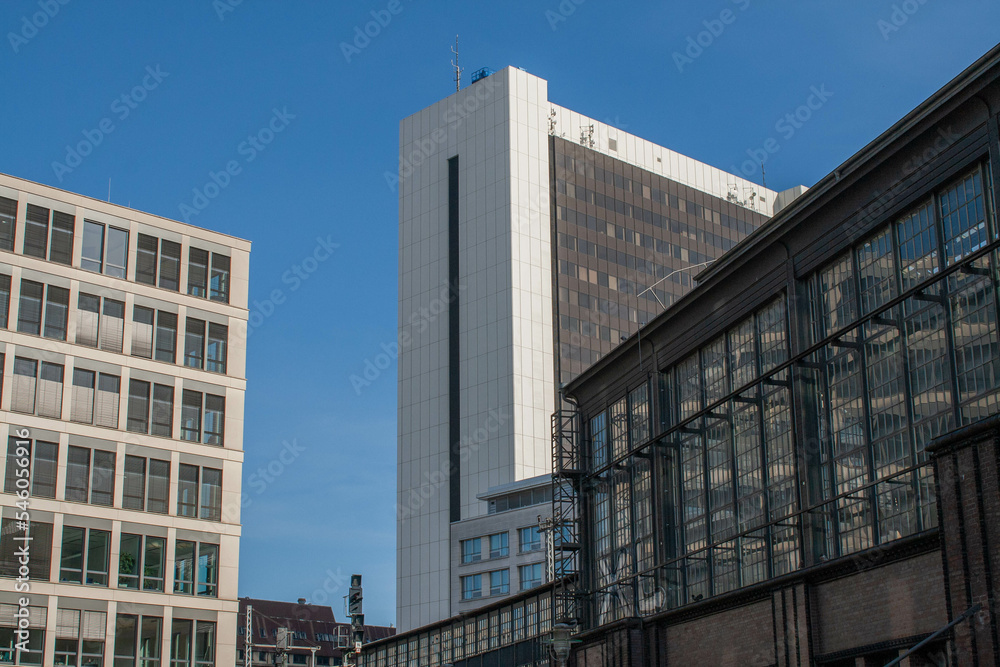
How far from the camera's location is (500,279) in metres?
120

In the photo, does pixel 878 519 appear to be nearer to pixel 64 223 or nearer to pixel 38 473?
pixel 38 473

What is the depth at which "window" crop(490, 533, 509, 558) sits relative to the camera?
105 meters

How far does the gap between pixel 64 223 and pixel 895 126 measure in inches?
1397

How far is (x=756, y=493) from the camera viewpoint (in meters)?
34.4

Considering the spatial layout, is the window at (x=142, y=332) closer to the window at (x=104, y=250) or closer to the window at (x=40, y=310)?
the window at (x=104, y=250)

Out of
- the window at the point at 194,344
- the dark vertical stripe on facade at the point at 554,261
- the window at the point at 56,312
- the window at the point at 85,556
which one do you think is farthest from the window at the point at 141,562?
the dark vertical stripe on facade at the point at 554,261

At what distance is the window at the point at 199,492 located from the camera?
51.0 metres

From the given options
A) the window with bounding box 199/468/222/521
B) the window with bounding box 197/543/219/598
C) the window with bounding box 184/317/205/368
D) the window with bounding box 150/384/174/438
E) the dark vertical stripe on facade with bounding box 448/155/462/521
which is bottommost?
the window with bounding box 197/543/219/598

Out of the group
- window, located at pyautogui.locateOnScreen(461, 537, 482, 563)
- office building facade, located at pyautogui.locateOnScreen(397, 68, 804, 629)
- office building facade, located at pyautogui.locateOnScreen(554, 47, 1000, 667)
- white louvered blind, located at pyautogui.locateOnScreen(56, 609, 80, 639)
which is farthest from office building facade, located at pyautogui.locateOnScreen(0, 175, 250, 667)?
office building facade, located at pyautogui.locateOnScreen(397, 68, 804, 629)

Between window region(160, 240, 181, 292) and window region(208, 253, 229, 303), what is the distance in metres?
1.73

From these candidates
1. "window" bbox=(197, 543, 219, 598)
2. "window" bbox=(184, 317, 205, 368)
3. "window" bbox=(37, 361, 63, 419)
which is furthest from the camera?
"window" bbox=(184, 317, 205, 368)

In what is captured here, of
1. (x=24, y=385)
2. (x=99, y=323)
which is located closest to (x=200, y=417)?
(x=99, y=323)

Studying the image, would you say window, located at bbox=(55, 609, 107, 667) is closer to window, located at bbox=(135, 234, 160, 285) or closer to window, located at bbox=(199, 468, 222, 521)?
window, located at bbox=(199, 468, 222, 521)

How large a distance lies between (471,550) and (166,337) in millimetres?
61098
